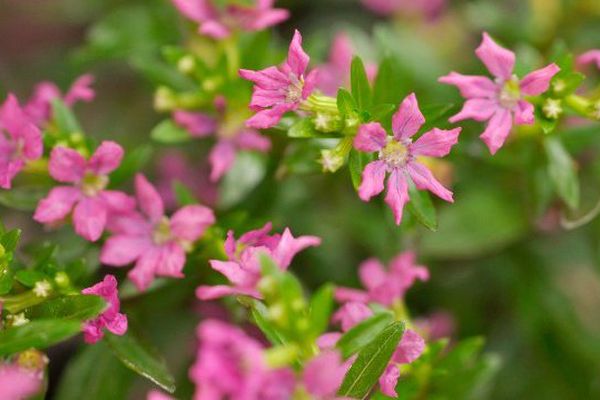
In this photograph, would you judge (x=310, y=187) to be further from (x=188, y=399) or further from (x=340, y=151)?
(x=340, y=151)

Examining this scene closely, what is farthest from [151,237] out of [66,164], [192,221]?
[66,164]

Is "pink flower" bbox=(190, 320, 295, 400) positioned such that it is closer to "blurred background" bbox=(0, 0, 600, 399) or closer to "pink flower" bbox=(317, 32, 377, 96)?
"blurred background" bbox=(0, 0, 600, 399)

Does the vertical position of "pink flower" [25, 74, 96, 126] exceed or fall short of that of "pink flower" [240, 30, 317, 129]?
it falls short

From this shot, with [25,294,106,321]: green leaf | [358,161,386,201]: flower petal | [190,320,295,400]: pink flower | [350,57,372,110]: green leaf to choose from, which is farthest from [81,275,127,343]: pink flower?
[350,57,372,110]: green leaf

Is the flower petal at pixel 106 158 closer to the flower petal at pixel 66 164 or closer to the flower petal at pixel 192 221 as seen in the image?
the flower petal at pixel 66 164

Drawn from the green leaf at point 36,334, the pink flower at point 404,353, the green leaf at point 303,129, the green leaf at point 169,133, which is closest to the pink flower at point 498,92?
the green leaf at point 303,129

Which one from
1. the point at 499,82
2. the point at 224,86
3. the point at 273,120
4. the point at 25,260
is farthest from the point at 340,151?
the point at 25,260
